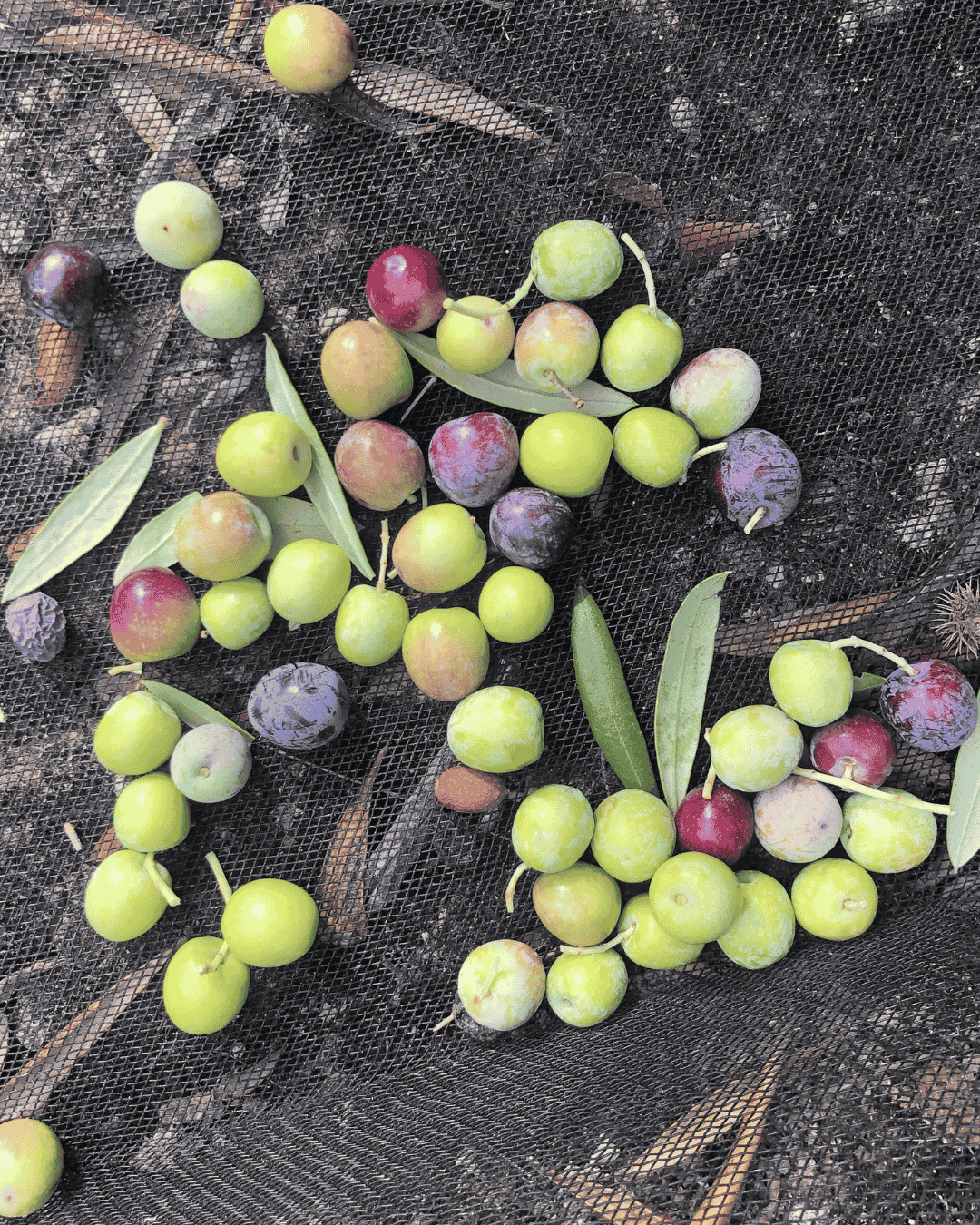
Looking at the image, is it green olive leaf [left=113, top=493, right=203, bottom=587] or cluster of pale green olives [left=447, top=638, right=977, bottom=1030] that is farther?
green olive leaf [left=113, top=493, right=203, bottom=587]

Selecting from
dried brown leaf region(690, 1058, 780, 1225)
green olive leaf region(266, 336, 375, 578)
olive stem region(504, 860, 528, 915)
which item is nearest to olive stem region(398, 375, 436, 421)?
green olive leaf region(266, 336, 375, 578)

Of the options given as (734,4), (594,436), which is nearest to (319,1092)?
(594,436)

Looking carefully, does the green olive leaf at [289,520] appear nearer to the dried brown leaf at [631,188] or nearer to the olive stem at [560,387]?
the olive stem at [560,387]

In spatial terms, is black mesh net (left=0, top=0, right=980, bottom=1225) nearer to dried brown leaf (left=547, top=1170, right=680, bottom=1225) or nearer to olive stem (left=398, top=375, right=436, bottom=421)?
olive stem (left=398, top=375, right=436, bottom=421)

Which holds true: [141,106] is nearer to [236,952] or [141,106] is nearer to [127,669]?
[127,669]

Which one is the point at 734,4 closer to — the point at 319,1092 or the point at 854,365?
the point at 854,365

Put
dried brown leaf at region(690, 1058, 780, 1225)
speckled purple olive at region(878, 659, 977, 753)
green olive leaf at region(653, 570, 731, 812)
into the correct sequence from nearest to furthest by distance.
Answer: dried brown leaf at region(690, 1058, 780, 1225)
speckled purple olive at region(878, 659, 977, 753)
green olive leaf at region(653, 570, 731, 812)

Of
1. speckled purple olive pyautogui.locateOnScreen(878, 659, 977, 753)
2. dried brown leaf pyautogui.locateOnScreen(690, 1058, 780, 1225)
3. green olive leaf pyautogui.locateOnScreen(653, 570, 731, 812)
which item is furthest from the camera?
green olive leaf pyautogui.locateOnScreen(653, 570, 731, 812)
